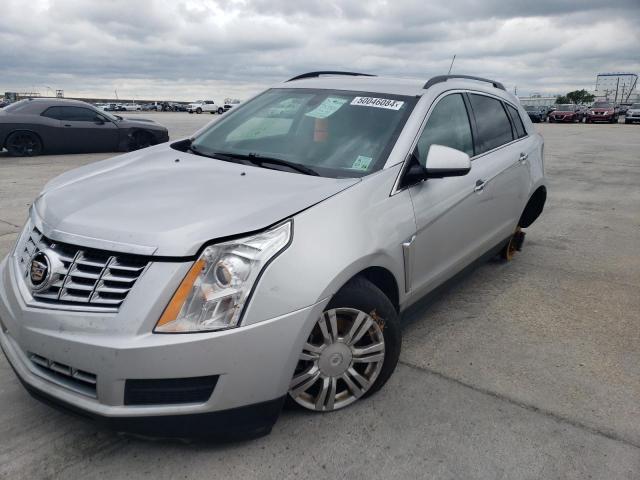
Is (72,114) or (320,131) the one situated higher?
(320,131)

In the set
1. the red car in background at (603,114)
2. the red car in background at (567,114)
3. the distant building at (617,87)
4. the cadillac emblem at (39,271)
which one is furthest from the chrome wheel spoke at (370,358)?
the distant building at (617,87)

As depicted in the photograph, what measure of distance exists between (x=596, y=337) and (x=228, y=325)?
8.62ft

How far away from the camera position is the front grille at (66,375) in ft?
6.77

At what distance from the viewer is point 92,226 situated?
7.18ft

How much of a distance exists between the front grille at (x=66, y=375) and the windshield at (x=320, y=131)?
1.41 meters

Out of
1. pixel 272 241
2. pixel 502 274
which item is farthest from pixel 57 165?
pixel 272 241

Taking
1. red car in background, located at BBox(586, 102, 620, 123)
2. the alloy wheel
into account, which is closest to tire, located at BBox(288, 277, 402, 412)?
the alloy wheel

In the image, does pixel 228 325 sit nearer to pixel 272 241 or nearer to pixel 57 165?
pixel 272 241

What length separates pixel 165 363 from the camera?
6.53 ft

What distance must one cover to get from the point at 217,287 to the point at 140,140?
12750 mm

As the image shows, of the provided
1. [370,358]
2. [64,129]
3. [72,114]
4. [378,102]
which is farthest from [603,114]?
[370,358]

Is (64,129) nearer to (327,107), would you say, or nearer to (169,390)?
(327,107)

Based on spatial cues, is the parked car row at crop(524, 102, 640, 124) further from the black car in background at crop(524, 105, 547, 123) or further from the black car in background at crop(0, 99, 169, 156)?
the black car in background at crop(0, 99, 169, 156)

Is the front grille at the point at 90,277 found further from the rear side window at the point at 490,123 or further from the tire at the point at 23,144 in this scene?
the tire at the point at 23,144
